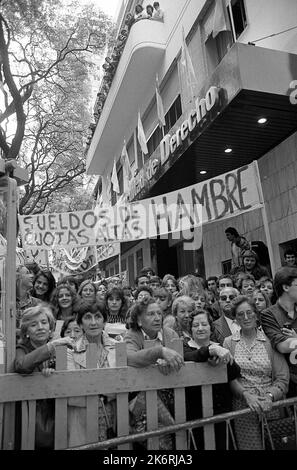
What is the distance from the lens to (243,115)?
7.27 meters

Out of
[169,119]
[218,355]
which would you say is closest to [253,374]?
[218,355]

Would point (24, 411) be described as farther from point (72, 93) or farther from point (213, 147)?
point (72, 93)

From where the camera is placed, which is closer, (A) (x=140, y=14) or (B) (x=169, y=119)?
(B) (x=169, y=119)

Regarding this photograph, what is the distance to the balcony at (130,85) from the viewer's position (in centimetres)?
1434

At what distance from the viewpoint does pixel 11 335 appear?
7.96 feet

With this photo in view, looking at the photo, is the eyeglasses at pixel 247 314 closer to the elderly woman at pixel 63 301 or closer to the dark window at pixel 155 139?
the elderly woman at pixel 63 301

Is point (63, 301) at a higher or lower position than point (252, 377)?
higher

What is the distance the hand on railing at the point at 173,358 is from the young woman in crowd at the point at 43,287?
352 centimetres

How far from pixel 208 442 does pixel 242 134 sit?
6.86 meters

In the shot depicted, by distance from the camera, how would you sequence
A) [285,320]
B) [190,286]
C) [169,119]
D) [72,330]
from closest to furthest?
[285,320], [72,330], [190,286], [169,119]

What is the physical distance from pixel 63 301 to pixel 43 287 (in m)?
0.91

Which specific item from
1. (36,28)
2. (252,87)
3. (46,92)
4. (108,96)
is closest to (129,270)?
Result: (108,96)

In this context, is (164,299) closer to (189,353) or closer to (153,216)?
(189,353)
